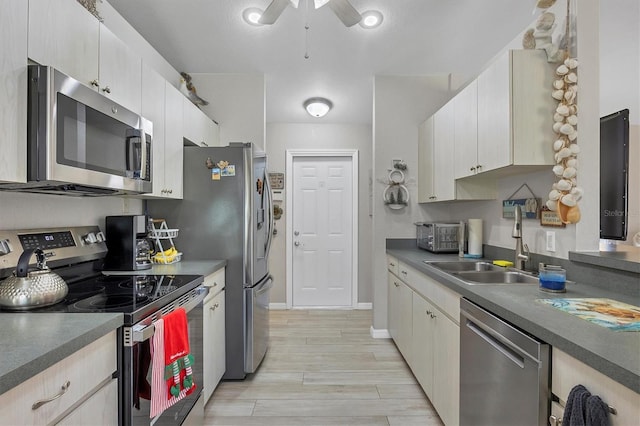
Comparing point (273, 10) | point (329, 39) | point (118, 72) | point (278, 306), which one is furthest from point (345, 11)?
point (278, 306)

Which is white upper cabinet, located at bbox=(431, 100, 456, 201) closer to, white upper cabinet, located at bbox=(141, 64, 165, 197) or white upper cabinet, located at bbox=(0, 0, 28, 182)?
white upper cabinet, located at bbox=(141, 64, 165, 197)

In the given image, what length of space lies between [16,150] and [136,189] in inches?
25.5

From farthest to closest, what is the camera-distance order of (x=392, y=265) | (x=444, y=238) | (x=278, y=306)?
(x=278, y=306) < (x=392, y=265) < (x=444, y=238)

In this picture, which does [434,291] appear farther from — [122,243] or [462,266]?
[122,243]

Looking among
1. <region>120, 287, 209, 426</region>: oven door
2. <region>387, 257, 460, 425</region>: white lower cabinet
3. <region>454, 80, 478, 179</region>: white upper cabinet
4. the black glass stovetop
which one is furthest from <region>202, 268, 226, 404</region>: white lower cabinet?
<region>454, 80, 478, 179</region>: white upper cabinet

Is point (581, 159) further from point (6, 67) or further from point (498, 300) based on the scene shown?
point (6, 67)

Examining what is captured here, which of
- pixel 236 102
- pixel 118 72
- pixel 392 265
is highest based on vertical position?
pixel 236 102

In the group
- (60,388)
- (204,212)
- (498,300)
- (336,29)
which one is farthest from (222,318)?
(336,29)

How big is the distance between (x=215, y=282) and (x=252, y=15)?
1.86 m

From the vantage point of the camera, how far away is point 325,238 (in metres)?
4.59

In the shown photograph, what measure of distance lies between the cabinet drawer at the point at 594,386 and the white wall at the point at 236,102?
286 centimetres

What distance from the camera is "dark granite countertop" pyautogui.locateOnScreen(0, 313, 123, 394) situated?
2.61 ft

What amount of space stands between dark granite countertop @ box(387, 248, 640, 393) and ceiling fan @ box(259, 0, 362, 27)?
1.63 m

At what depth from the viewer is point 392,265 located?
3.24 metres
